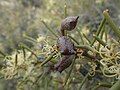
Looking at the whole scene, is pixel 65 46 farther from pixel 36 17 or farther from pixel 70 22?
pixel 36 17

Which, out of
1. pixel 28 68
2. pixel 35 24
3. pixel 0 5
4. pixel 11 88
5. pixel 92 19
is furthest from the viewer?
pixel 0 5

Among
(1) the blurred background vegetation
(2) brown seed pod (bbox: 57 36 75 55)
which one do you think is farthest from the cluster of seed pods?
(1) the blurred background vegetation

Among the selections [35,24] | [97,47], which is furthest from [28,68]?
[35,24]

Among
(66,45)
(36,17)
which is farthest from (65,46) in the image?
(36,17)

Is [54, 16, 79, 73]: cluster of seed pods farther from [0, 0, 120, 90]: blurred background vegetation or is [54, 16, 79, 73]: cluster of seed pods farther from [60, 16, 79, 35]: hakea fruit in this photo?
[0, 0, 120, 90]: blurred background vegetation

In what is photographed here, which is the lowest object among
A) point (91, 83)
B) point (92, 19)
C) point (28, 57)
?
point (91, 83)

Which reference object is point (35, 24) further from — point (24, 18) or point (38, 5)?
point (38, 5)
